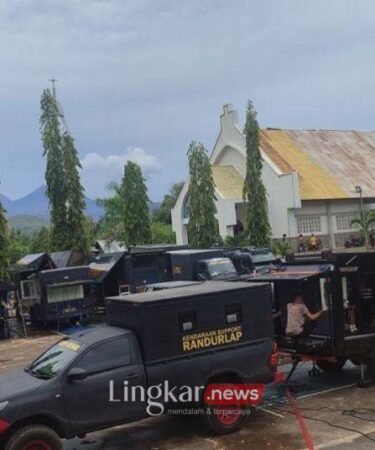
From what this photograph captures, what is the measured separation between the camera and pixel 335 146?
172ft

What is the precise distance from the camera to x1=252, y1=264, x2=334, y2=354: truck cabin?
11094 millimetres

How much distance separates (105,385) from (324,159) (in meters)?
43.7

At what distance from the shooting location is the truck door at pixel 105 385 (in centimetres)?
810

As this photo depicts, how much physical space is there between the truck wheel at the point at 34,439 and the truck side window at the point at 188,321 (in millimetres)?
2422

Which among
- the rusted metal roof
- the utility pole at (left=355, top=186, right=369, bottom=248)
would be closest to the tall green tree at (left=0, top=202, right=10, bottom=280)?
the utility pole at (left=355, top=186, right=369, bottom=248)

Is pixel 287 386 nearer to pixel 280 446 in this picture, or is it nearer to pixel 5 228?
pixel 280 446

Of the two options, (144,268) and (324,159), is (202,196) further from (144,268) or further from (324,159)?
(324,159)

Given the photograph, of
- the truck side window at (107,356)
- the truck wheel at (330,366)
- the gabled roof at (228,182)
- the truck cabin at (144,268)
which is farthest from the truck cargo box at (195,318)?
the gabled roof at (228,182)

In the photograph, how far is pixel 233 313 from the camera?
9547 millimetres

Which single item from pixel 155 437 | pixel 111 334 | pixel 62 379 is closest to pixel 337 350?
pixel 155 437

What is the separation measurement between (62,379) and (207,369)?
2.26 meters

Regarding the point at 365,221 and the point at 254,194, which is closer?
the point at 254,194

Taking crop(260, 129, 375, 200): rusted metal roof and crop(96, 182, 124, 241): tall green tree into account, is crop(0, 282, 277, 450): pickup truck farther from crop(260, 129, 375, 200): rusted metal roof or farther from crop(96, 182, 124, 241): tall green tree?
crop(96, 182, 124, 241): tall green tree

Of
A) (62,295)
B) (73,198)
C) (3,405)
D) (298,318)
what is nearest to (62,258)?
(73,198)
